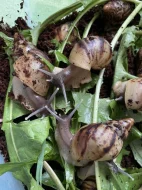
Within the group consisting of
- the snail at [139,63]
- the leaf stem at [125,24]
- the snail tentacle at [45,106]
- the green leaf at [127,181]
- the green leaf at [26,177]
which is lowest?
the green leaf at [127,181]

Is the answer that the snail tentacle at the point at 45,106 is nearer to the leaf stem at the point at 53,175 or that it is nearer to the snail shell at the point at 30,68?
the snail shell at the point at 30,68

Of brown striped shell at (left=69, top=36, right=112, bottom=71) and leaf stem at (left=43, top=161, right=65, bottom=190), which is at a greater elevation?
brown striped shell at (left=69, top=36, right=112, bottom=71)

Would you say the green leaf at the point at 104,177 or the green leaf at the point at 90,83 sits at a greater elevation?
the green leaf at the point at 90,83

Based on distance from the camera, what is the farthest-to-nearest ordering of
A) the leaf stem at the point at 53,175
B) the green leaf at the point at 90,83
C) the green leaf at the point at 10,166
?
the green leaf at the point at 90,83
the leaf stem at the point at 53,175
the green leaf at the point at 10,166

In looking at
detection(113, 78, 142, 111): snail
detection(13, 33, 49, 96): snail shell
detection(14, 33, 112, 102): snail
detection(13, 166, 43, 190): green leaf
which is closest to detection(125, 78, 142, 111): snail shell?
detection(113, 78, 142, 111): snail

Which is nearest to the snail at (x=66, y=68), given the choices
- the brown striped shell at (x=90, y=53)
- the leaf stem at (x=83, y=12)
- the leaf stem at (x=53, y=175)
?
the brown striped shell at (x=90, y=53)

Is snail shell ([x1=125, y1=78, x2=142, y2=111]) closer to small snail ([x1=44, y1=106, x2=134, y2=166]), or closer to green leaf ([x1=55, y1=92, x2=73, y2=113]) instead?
small snail ([x1=44, y1=106, x2=134, y2=166])
